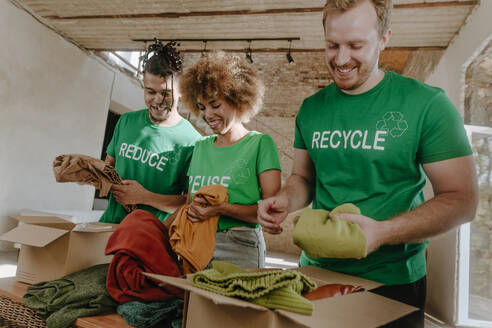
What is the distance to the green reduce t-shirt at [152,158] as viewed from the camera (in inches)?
71.0

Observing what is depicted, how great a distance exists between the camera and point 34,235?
1355mm

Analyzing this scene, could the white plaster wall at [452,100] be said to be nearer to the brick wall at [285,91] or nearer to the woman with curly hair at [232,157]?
the woman with curly hair at [232,157]

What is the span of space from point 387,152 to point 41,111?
451cm

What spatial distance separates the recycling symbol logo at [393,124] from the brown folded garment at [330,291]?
495mm

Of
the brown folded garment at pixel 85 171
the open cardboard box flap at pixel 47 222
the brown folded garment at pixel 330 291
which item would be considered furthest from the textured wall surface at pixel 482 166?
the open cardboard box flap at pixel 47 222

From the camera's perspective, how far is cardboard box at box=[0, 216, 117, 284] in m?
1.34

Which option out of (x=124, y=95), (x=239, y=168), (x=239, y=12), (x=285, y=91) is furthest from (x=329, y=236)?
(x=285, y=91)

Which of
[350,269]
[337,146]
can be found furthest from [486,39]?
[350,269]

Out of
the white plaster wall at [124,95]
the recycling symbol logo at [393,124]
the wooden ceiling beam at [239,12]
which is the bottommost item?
the recycling symbol logo at [393,124]

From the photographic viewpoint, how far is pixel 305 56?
307 inches

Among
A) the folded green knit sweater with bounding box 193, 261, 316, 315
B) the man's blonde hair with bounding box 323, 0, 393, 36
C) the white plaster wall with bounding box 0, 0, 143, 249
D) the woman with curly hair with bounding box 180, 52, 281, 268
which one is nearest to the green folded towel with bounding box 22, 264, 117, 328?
the woman with curly hair with bounding box 180, 52, 281, 268

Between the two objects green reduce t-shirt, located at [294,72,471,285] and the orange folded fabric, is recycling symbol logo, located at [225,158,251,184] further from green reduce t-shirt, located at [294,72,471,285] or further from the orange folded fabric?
green reduce t-shirt, located at [294,72,471,285]

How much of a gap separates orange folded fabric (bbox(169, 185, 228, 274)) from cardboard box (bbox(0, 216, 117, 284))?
361mm

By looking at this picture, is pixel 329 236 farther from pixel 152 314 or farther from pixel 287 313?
pixel 152 314
